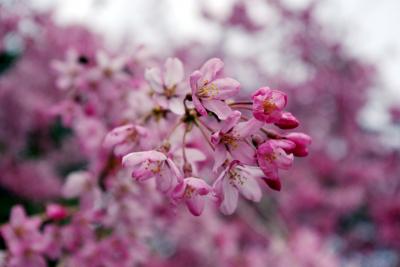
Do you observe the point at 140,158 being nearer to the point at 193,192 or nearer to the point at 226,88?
the point at 193,192

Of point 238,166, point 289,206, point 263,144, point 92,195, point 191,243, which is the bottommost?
point 289,206

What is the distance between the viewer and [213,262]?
3.64 metres

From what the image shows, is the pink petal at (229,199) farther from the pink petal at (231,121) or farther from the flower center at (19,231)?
the flower center at (19,231)

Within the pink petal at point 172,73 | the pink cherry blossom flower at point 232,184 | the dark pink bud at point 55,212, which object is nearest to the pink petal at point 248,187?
the pink cherry blossom flower at point 232,184

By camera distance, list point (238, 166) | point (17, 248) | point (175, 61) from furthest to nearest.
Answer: point (17, 248) → point (175, 61) → point (238, 166)

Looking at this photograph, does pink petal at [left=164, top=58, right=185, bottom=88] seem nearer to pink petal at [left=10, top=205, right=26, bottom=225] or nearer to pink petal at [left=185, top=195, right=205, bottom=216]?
pink petal at [left=185, top=195, right=205, bottom=216]

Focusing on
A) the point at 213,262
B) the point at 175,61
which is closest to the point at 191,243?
the point at 213,262

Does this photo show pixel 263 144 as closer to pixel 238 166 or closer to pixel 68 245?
pixel 238 166

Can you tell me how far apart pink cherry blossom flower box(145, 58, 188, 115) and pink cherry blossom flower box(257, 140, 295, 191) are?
1.07 ft

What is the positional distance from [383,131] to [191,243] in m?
4.75

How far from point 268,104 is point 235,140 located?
0.11m

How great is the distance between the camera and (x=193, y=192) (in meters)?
1.03

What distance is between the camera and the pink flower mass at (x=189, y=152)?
1054 millimetres

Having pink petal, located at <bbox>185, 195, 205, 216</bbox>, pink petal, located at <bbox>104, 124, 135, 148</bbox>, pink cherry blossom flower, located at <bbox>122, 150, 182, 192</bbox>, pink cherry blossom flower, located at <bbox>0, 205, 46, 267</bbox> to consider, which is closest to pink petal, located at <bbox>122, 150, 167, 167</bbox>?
pink cherry blossom flower, located at <bbox>122, 150, 182, 192</bbox>
